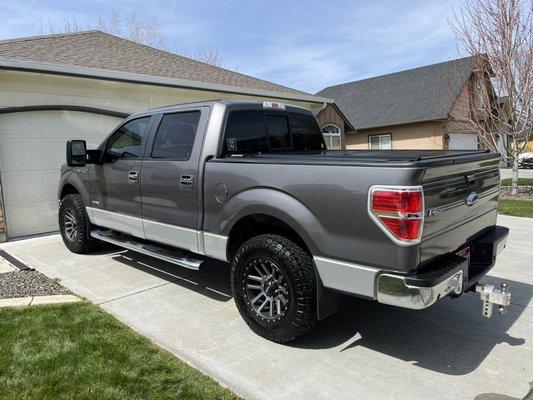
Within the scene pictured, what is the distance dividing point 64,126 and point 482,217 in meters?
7.56

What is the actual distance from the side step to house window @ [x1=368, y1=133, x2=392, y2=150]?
20254mm

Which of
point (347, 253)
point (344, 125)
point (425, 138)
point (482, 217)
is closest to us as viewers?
point (347, 253)

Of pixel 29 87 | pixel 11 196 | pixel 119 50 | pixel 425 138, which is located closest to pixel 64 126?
pixel 29 87

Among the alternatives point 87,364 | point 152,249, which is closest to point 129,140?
point 152,249

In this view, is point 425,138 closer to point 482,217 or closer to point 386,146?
point 386,146

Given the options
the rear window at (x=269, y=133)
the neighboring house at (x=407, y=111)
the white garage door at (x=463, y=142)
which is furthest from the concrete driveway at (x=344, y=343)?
the white garage door at (x=463, y=142)

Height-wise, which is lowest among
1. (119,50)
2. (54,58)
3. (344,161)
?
(344,161)

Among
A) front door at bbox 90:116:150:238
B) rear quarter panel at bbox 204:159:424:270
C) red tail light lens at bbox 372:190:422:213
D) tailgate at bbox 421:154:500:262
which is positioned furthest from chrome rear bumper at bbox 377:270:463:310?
front door at bbox 90:116:150:238

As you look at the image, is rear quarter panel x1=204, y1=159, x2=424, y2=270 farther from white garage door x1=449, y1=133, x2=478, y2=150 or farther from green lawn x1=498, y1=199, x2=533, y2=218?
white garage door x1=449, y1=133, x2=478, y2=150

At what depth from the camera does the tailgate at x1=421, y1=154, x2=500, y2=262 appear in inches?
119

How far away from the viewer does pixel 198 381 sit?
126 inches

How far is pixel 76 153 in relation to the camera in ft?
18.5

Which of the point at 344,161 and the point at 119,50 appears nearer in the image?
the point at 344,161

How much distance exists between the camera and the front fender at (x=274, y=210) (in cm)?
336
